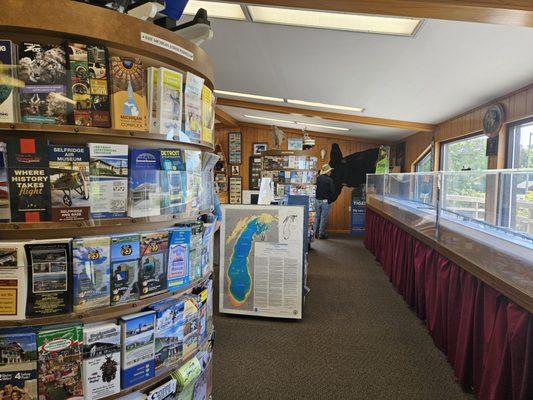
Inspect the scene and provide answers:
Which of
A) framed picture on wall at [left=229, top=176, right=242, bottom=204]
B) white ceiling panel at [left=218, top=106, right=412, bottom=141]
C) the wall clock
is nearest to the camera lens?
the wall clock

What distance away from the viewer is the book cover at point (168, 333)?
1.42 metres

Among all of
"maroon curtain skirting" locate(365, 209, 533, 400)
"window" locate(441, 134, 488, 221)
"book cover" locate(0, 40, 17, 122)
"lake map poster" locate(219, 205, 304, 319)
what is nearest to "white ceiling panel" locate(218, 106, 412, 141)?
"window" locate(441, 134, 488, 221)

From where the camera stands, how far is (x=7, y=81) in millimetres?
1116

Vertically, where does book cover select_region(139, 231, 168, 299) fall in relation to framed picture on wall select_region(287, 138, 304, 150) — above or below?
below

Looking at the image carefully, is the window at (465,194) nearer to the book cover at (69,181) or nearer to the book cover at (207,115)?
the book cover at (207,115)

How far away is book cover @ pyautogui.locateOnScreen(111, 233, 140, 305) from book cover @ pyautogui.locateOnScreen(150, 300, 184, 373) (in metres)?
0.15

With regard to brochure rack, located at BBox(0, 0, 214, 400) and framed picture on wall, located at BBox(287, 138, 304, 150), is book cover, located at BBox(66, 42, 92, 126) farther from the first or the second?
framed picture on wall, located at BBox(287, 138, 304, 150)

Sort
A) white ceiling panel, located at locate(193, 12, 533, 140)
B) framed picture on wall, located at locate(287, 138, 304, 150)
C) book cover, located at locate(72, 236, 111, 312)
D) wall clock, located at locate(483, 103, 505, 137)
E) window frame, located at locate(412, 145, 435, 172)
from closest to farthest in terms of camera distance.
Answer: book cover, located at locate(72, 236, 111, 312)
white ceiling panel, located at locate(193, 12, 533, 140)
wall clock, located at locate(483, 103, 505, 137)
window frame, located at locate(412, 145, 435, 172)
framed picture on wall, located at locate(287, 138, 304, 150)

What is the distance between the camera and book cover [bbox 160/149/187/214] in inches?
54.9

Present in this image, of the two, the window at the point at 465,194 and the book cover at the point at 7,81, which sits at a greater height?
the book cover at the point at 7,81

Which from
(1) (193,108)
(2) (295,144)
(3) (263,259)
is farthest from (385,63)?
(2) (295,144)

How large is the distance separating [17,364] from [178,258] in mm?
636

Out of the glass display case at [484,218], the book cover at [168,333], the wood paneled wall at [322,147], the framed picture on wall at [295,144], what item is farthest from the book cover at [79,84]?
the wood paneled wall at [322,147]

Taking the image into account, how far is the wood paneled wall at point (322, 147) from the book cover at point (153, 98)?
7829 mm
